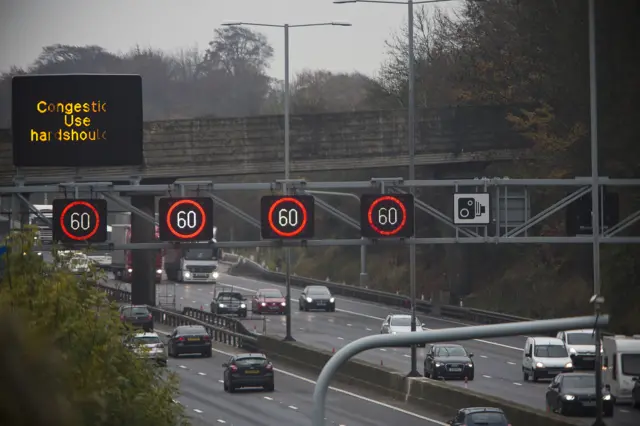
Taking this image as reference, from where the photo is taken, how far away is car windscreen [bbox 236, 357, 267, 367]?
4244cm

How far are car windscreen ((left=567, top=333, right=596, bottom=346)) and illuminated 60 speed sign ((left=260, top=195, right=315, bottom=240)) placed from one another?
1005 inches

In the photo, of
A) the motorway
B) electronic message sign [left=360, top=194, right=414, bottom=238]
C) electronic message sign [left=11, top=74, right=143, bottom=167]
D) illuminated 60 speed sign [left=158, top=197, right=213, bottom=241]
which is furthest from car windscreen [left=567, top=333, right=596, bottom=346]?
electronic message sign [left=11, top=74, right=143, bottom=167]

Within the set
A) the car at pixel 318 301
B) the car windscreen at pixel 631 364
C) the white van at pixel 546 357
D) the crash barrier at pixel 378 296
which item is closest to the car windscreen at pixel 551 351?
the white van at pixel 546 357

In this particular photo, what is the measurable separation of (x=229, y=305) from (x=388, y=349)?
1695 cm

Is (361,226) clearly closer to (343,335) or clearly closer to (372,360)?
(372,360)

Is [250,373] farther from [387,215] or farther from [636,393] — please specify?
[387,215]

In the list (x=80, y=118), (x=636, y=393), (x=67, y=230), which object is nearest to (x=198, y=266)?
(x=636, y=393)

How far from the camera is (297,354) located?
49500 mm

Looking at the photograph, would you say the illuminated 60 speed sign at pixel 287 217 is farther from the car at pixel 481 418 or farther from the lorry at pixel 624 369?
the lorry at pixel 624 369

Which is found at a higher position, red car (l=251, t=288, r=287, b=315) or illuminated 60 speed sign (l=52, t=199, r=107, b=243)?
illuminated 60 speed sign (l=52, t=199, r=107, b=243)

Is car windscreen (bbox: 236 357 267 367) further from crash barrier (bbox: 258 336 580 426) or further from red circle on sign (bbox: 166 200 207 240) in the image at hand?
red circle on sign (bbox: 166 200 207 240)

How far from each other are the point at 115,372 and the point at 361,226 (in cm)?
1173

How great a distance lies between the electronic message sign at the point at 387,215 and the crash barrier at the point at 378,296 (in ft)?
110

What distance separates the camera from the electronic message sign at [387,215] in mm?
24875
